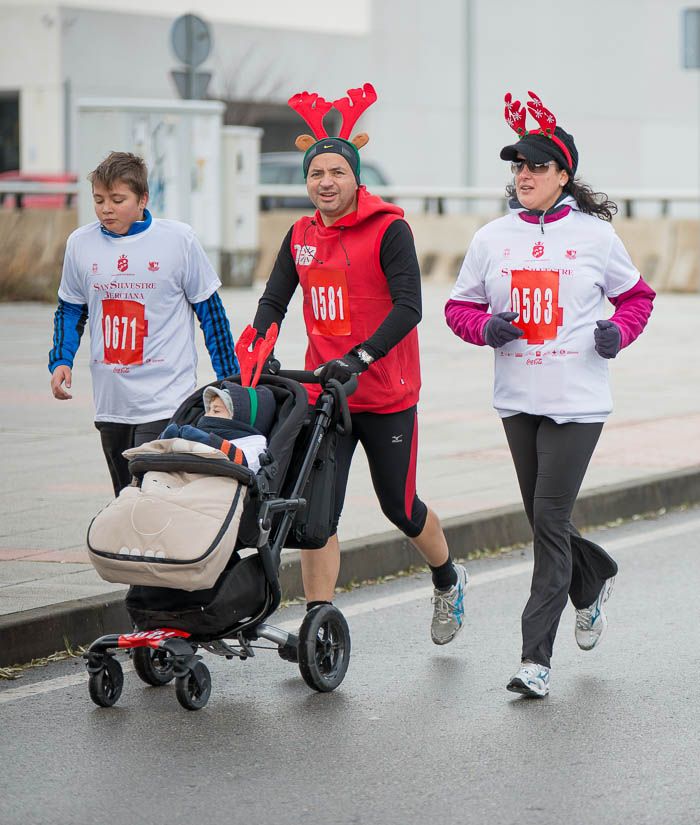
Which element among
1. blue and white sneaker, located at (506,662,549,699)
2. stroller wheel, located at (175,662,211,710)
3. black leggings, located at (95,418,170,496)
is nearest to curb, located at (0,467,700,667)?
black leggings, located at (95,418,170,496)

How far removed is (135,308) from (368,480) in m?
3.70

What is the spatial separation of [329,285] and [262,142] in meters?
45.3

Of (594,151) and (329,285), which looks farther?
(594,151)

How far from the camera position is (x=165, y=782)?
5098 millimetres

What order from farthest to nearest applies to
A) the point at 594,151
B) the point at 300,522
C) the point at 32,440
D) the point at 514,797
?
the point at 594,151 → the point at 32,440 → the point at 300,522 → the point at 514,797

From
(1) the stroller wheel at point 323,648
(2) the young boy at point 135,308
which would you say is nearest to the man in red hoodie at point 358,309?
(1) the stroller wheel at point 323,648

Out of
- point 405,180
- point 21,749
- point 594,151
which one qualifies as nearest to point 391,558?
point 21,749

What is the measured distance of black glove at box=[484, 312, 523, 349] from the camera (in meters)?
5.98

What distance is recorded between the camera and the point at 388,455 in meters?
6.39

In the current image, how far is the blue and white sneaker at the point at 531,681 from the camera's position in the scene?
6008 mm

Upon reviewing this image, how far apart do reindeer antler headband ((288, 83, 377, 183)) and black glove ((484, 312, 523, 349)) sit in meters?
0.74

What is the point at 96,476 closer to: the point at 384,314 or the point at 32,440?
the point at 32,440

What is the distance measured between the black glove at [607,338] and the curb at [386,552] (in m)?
2.19

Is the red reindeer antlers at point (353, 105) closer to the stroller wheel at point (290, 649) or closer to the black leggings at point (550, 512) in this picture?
the black leggings at point (550, 512)
